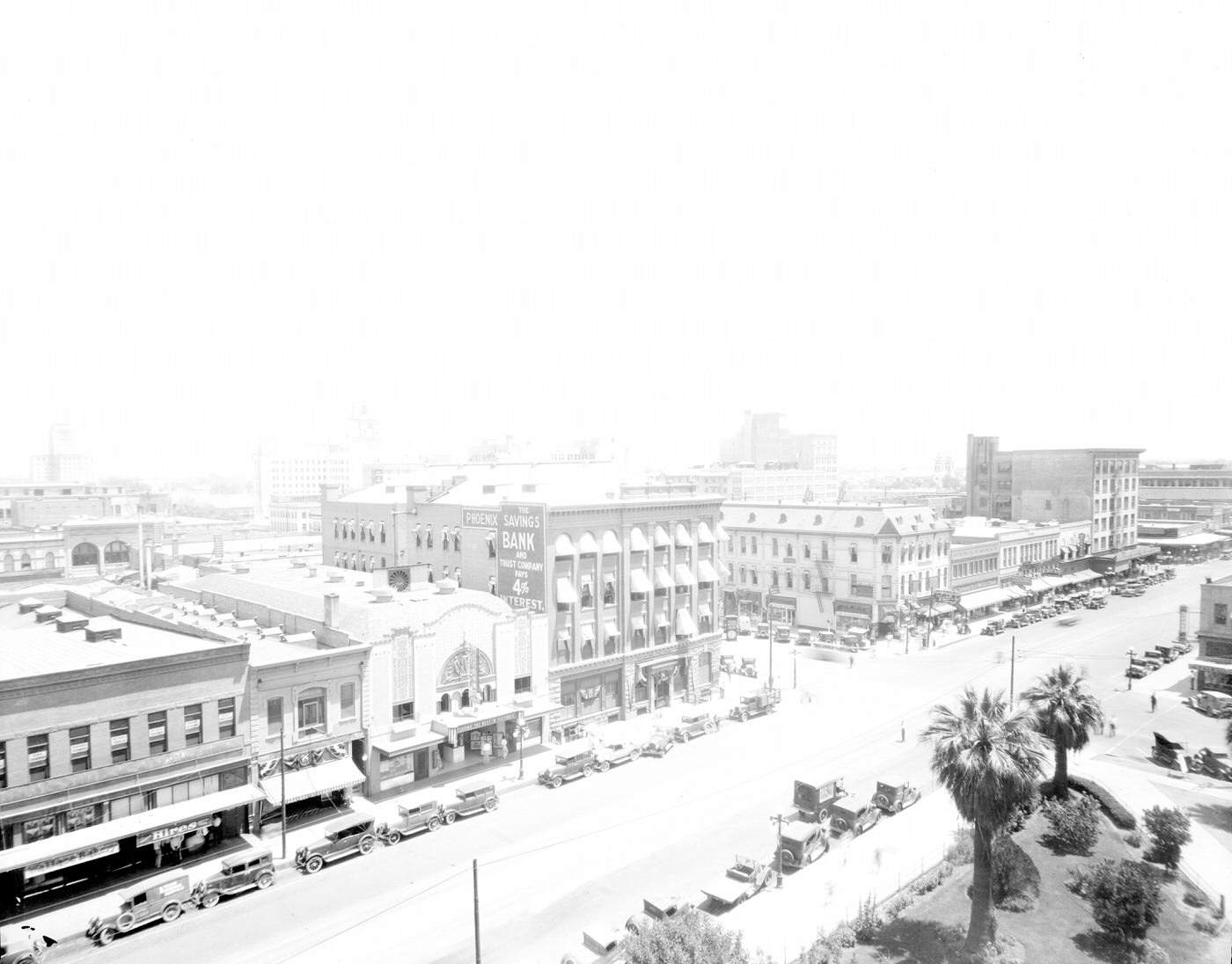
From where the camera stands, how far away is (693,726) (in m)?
54.0

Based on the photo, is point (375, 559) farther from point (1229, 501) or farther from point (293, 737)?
point (1229, 501)

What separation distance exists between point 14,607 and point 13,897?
83.5 ft

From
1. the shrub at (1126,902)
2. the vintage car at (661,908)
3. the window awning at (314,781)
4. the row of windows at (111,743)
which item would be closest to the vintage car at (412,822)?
the window awning at (314,781)

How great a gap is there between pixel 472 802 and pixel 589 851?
7.56 meters

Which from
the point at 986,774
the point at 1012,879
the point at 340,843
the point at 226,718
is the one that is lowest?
the point at 340,843

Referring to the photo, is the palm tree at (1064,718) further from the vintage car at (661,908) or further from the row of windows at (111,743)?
the row of windows at (111,743)

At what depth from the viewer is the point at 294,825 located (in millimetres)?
39844

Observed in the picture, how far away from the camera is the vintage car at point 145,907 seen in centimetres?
2991

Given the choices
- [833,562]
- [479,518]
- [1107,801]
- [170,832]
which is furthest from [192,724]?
[833,562]

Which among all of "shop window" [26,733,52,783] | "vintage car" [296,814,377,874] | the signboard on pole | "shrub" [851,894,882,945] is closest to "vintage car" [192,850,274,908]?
"vintage car" [296,814,377,874]

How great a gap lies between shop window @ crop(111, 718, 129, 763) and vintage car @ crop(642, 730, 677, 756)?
2755 centimetres

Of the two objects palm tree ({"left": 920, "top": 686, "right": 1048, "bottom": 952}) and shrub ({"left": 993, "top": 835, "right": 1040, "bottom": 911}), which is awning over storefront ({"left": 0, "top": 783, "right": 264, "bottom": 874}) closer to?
palm tree ({"left": 920, "top": 686, "right": 1048, "bottom": 952})

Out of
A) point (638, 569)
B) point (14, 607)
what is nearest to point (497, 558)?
point (638, 569)

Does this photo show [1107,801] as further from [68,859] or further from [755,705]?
[68,859]
